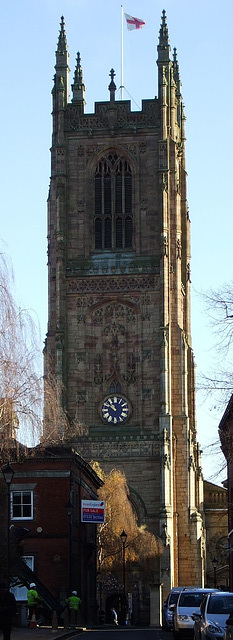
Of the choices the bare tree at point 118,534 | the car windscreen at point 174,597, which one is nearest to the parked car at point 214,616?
the car windscreen at point 174,597

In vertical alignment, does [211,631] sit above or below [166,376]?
below

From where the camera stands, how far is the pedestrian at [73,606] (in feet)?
155

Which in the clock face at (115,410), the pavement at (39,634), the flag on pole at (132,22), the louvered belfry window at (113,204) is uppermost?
the flag on pole at (132,22)

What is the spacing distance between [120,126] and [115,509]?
1210 inches

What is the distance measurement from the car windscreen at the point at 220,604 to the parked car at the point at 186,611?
5.66 metres

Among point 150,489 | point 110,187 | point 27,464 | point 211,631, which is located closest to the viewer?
point 211,631

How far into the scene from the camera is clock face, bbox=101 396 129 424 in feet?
312

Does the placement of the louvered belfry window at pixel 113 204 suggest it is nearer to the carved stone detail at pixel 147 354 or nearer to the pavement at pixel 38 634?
the carved stone detail at pixel 147 354

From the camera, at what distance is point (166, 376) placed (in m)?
95.1

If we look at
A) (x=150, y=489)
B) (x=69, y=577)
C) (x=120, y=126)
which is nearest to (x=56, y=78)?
(x=120, y=126)

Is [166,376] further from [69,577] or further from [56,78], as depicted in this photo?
[69,577]

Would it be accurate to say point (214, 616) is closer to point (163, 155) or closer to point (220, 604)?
point (220, 604)

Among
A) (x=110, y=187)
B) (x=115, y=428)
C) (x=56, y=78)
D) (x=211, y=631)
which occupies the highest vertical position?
(x=56, y=78)

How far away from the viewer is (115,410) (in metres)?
95.1
